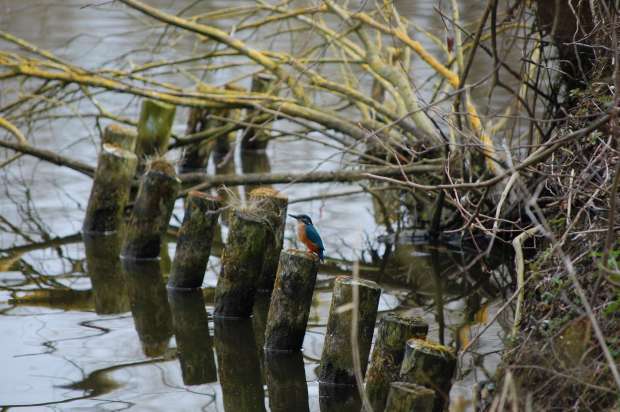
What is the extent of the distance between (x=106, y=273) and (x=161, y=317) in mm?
1139

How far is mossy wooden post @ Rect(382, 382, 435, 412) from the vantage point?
4.53m

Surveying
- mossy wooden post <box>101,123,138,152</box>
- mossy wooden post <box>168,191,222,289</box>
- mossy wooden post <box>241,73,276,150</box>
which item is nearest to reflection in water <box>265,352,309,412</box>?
mossy wooden post <box>168,191,222,289</box>

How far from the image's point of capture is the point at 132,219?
8164 millimetres

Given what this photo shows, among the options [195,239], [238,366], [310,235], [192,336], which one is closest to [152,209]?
[195,239]

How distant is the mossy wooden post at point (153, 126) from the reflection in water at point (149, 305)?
2.16 meters

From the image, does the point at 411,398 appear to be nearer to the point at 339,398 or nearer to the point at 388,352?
the point at 388,352

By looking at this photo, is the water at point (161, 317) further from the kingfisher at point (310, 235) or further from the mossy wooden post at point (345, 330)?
the kingfisher at point (310, 235)

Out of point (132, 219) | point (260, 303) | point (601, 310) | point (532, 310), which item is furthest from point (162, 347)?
point (601, 310)

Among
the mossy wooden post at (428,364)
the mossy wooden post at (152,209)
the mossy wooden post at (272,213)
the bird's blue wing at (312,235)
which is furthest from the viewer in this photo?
the mossy wooden post at (152,209)

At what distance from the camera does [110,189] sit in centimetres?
873

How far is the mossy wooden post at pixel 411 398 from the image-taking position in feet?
14.9

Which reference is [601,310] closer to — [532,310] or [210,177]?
[532,310]

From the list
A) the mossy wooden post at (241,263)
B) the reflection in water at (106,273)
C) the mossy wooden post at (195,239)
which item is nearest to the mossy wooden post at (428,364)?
the mossy wooden post at (241,263)

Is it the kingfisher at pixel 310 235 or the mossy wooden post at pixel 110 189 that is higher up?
the mossy wooden post at pixel 110 189
